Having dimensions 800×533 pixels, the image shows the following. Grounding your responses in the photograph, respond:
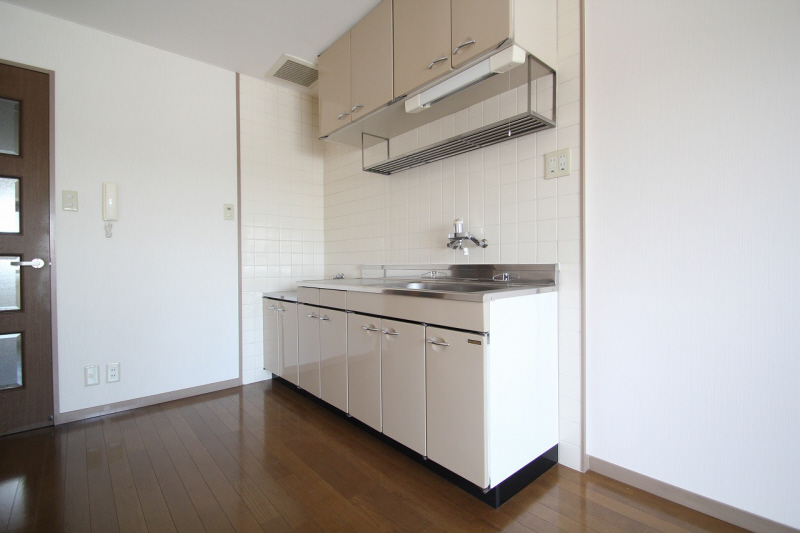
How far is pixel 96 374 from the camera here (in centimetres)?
240

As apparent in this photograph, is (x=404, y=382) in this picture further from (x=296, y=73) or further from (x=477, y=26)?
(x=296, y=73)

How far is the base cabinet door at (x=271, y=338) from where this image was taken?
2875 mm

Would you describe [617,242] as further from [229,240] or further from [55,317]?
[55,317]

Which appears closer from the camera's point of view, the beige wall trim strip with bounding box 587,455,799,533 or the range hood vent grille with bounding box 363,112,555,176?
the beige wall trim strip with bounding box 587,455,799,533

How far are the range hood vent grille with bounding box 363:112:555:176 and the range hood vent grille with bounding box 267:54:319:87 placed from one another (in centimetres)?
104

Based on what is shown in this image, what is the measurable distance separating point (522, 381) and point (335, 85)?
213 centimetres

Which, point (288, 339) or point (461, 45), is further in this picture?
point (288, 339)

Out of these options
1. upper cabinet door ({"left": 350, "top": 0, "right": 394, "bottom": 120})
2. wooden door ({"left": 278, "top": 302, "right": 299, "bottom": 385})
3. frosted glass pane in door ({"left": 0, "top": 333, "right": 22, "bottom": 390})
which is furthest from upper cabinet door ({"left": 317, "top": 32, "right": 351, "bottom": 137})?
frosted glass pane in door ({"left": 0, "top": 333, "right": 22, "bottom": 390})

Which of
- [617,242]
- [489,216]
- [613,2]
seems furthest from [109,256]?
[613,2]

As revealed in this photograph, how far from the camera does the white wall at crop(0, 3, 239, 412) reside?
2.32 metres

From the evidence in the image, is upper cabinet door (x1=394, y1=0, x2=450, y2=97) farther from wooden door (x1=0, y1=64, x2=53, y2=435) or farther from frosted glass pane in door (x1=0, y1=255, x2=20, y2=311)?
frosted glass pane in door (x1=0, y1=255, x2=20, y2=311)

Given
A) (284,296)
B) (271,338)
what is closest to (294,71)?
(284,296)

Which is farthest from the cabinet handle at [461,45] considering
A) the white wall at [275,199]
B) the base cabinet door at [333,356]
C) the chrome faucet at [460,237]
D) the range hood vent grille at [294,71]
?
the white wall at [275,199]

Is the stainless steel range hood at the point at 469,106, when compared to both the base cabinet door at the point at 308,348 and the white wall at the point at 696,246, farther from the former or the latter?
the base cabinet door at the point at 308,348
